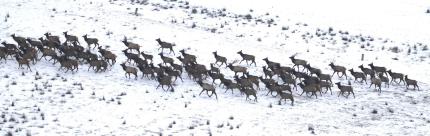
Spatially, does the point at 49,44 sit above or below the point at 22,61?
above

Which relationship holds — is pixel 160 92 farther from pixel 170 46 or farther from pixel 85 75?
pixel 170 46

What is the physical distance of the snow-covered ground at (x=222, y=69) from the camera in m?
18.1

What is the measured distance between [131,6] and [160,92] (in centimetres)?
1723

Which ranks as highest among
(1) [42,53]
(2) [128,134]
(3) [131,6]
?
(3) [131,6]

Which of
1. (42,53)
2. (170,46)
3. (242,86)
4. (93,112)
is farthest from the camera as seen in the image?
(170,46)

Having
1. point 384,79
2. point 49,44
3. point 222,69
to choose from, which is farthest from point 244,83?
point 49,44

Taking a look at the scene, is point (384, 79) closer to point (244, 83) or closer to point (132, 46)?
point (244, 83)

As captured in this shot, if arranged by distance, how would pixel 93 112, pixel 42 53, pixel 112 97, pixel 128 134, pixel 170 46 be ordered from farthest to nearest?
pixel 170 46 → pixel 42 53 → pixel 112 97 → pixel 93 112 → pixel 128 134

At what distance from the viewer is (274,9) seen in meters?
39.3

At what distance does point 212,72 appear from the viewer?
77.1ft

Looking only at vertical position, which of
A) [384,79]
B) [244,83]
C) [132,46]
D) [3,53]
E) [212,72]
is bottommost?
[244,83]

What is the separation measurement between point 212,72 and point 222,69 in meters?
2.09

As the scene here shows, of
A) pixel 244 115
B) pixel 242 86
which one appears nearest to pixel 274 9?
pixel 242 86

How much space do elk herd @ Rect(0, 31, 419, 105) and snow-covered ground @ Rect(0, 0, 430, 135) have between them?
1.39ft
